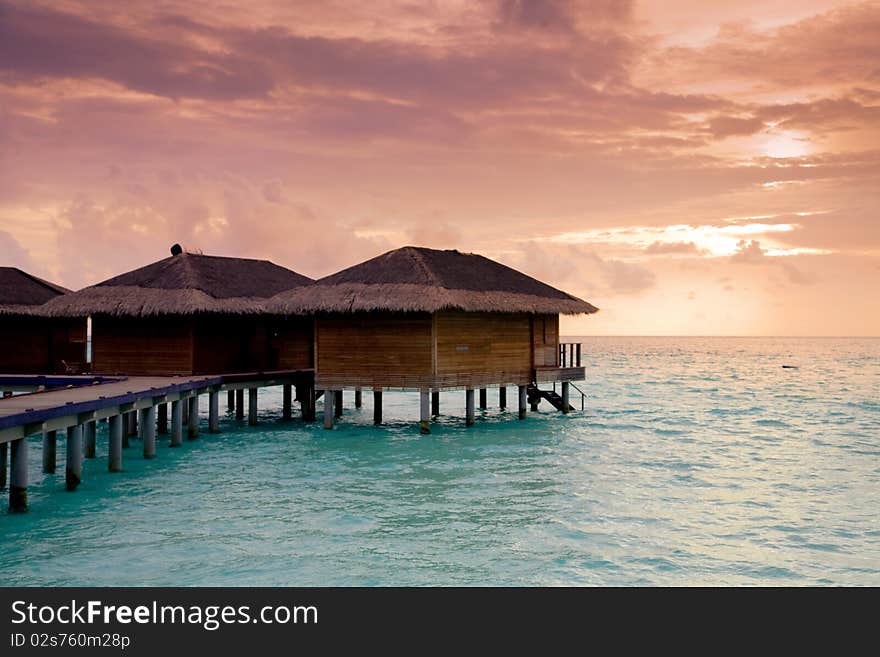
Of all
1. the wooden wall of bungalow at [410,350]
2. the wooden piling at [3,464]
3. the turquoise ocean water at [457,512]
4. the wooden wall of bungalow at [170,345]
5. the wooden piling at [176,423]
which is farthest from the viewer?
the wooden wall of bungalow at [170,345]

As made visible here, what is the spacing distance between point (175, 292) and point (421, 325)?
810 centimetres

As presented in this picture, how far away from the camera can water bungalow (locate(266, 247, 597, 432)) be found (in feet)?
77.9

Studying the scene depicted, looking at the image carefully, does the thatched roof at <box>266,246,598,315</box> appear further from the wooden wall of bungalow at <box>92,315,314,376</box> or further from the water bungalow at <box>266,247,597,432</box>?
the wooden wall of bungalow at <box>92,315,314,376</box>

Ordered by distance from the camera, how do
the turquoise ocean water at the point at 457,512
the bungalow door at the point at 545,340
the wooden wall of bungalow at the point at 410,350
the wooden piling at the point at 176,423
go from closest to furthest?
the turquoise ocean water at the point at 457,512
the wooden piling at the point at 176,423
the wooden wall of bungalow at the point at 410,350
the bungalow door at the point at 545,340

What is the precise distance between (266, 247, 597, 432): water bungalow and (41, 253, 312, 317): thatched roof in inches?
67.3

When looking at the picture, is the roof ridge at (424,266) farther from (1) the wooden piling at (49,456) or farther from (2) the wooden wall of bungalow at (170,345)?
(1) the wooden piling at (49,456)

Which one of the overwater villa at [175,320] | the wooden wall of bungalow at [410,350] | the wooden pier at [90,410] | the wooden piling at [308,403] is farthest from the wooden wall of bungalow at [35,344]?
the wooden wall of bungalow at [410,350]

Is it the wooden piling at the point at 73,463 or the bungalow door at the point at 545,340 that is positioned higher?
the bungalow door at the point at 545,340

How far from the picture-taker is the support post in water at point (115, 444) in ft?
59.6

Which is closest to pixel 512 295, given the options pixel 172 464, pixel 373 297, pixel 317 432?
pixel 373 297

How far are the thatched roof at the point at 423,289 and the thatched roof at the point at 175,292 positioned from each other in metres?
1.68

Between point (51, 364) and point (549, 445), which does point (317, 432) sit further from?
point (51, 364)

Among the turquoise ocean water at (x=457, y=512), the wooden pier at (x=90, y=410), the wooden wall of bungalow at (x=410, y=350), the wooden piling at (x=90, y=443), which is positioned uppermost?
the wooden wall of bungalow at (x=410, y=350)

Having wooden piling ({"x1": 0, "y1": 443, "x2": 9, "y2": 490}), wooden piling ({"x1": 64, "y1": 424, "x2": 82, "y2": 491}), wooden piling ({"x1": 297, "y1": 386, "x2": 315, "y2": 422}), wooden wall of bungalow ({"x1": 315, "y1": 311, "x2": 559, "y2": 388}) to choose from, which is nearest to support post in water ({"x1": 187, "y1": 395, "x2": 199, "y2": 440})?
wooden wall of bungalow ({"x1": 315, "y1": 311, "x2": 559, "y2": 388})
